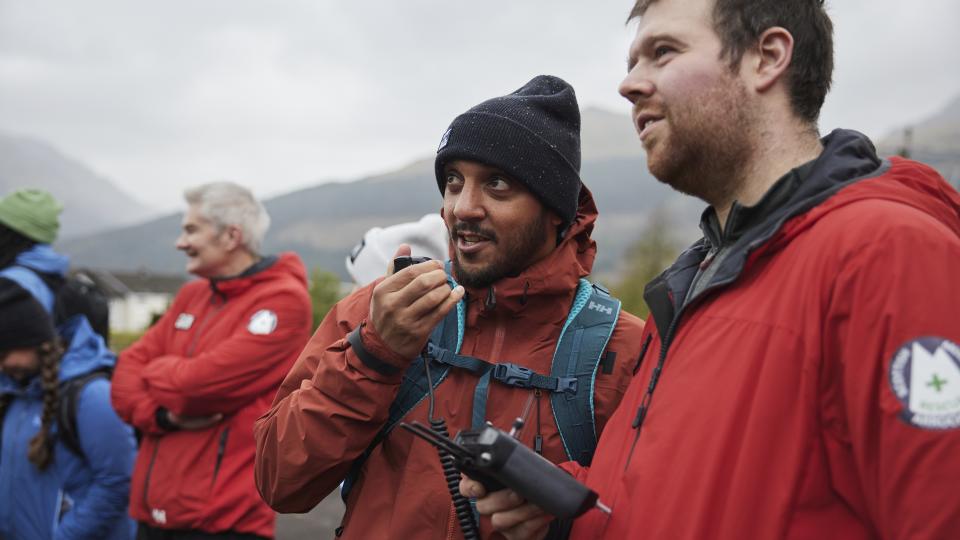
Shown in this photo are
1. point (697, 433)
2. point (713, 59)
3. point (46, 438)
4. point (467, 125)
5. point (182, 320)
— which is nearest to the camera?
point (697, 433)

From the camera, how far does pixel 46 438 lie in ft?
15.5

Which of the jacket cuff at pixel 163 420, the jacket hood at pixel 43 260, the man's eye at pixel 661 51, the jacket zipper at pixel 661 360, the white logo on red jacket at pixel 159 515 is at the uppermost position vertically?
the man's eye at pixel 661 51

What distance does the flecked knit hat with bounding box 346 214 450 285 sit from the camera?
4836 mm

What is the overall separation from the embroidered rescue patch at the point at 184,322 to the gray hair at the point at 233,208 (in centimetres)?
64

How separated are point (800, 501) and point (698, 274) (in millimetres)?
744

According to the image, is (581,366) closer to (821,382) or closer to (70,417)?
(821,382)

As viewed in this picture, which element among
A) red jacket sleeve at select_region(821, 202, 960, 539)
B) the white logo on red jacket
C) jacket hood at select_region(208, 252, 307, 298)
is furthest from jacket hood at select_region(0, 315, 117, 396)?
red jacket sleeve at select_region(821, 202, 960, 539)

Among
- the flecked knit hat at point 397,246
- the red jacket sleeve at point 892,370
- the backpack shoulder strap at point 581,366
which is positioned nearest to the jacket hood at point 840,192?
the red jacket sleeve at point 892,370

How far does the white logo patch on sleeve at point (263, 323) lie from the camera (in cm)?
495

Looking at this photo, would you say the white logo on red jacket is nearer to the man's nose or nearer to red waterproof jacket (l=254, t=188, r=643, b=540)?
red waterproof jacket (l=254, t=188, r=643, b=540)

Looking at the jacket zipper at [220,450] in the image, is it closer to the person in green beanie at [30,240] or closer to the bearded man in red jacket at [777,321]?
the person in green beanie at [30,240]

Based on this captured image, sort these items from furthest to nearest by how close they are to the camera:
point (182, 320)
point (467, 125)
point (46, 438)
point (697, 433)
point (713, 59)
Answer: point (182, 320) → point (46, 438) → point (467, 125) → point (713, 59) → point (697, 433)

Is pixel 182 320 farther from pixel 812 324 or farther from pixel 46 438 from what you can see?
pixel 812 324

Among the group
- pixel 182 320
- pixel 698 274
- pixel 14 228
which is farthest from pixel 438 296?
pixel 14 228
